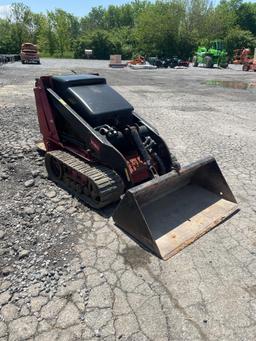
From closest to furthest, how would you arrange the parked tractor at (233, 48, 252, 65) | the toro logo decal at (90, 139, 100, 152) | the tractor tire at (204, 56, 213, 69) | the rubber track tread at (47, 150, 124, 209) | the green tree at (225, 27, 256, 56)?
the rubber track tread at (47, 150, 124, 209) → the toro logo decal at (90, 139, 100, 152) → the parked tractor at (233, 48, 252, 65) → the tractor tire at (204, 56, 213, 69) → the green tree at (225, 27, 256, 56)

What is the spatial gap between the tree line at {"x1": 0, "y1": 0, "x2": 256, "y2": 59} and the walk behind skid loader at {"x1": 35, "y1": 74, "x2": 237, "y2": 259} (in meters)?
43.7

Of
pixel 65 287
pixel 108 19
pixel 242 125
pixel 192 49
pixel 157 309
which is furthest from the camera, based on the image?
pixel 108 19

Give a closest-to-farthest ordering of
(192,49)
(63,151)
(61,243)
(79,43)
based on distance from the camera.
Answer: (61,243) → (63,151) → (192,49) → (79,43)

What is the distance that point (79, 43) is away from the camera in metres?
54.1

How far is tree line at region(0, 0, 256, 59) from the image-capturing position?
46.8 meters

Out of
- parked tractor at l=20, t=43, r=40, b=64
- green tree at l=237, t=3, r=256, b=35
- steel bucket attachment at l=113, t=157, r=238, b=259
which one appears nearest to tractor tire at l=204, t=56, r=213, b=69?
parked tractor at l=20, t=43, r=40, b=64

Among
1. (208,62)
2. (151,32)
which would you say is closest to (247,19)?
(151,32)

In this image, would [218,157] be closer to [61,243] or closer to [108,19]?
[61,243]

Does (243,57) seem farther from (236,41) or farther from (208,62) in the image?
(236,41)

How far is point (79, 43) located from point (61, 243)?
55128 mm

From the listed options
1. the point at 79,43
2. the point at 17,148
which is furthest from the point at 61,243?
the point at 79,43

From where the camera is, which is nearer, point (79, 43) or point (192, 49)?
point (192, 49)

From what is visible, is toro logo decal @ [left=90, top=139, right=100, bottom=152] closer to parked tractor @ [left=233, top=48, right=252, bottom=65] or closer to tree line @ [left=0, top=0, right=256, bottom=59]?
parked tractor @ [left=233, top=48, right=252, bottom=65]

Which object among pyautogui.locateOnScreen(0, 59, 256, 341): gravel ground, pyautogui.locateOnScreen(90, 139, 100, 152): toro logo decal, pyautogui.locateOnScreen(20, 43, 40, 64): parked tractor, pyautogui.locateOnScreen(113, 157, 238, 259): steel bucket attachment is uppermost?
pyautogui.locateOnScreen(90, 139, 100, 152): toro logo decal
